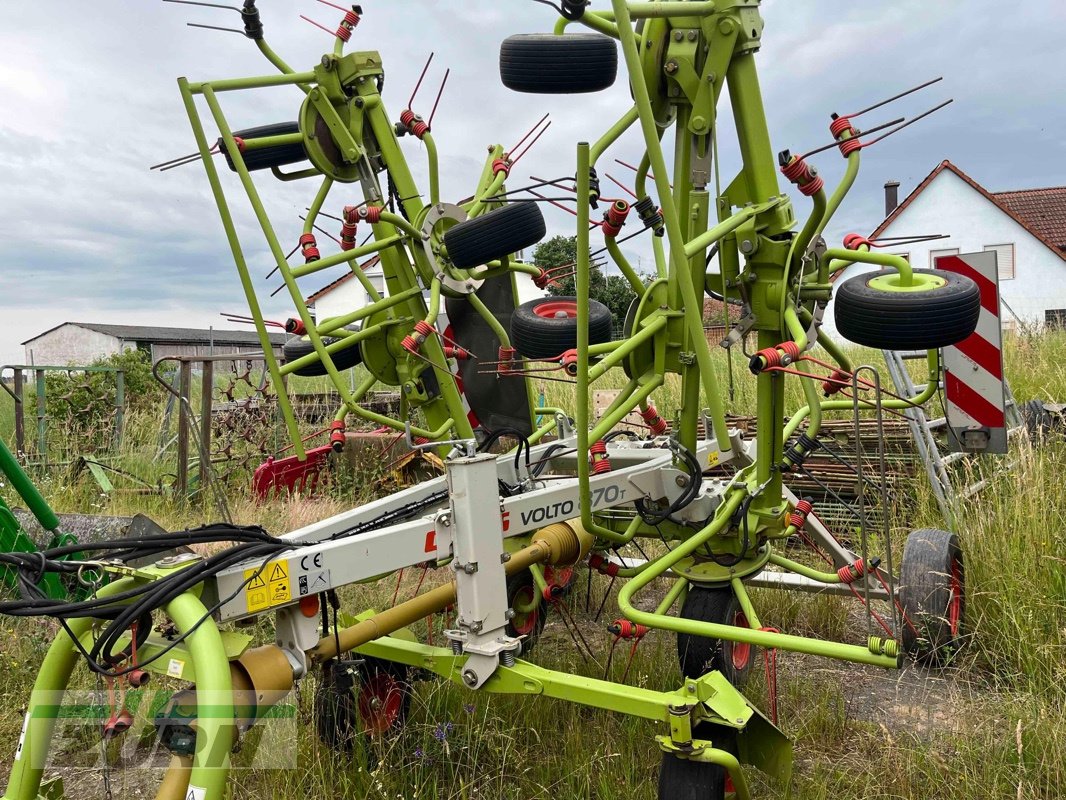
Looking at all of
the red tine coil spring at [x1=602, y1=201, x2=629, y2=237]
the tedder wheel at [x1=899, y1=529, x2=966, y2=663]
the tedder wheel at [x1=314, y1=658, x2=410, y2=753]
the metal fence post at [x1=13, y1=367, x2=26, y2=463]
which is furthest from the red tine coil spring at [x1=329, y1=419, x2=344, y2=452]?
the metal fence post at [x1=13, y1=367, x2=26, y2=463]

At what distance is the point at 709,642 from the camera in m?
3.83

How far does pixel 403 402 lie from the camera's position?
18.0 feet

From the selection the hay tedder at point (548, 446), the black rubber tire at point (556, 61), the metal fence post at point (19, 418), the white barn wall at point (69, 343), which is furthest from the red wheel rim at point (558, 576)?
the white barn wall at point (69, 343)

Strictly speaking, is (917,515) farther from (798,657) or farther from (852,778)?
(852,778)

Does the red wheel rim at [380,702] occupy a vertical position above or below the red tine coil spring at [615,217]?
below

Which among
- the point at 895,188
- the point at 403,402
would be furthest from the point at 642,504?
the point at 895,188

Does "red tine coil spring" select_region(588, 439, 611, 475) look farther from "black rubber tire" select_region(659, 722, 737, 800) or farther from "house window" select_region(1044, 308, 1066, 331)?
"house window" select_region(1044, 308, 1066, 331)

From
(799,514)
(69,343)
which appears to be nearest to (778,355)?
(799,514)

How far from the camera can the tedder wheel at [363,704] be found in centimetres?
→ 356

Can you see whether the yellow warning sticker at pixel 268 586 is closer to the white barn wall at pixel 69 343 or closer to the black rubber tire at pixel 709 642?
the black rubber tire at pixel 709 642

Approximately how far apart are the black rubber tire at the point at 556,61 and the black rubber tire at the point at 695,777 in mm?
2235

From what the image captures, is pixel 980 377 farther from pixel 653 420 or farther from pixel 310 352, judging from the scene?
pixel 310 352

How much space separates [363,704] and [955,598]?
9.81 ft

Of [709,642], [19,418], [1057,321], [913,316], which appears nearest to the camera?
[913,316]
